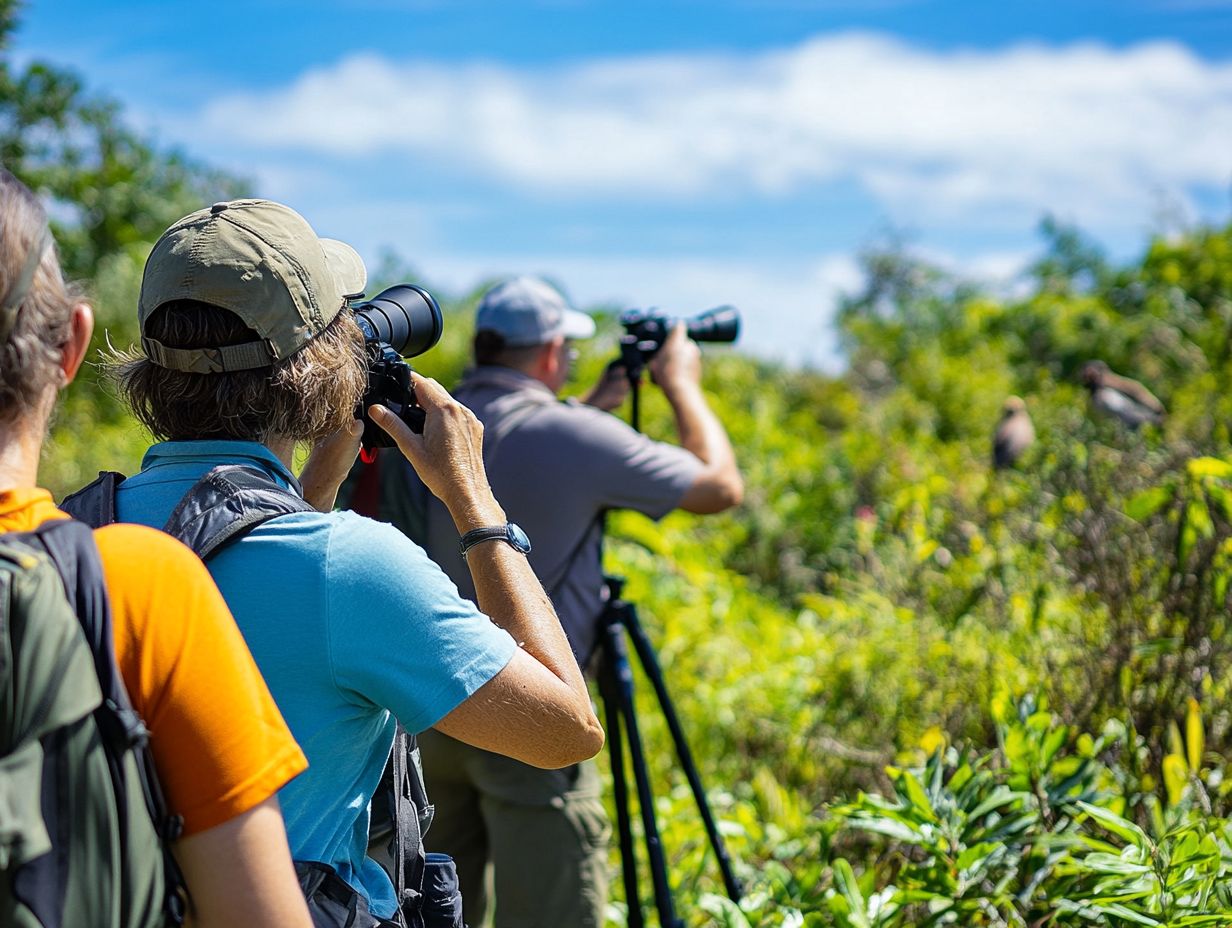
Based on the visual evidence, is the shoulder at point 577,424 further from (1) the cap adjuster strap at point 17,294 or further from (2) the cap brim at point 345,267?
(1) the cap adjuster strap at point 17,294

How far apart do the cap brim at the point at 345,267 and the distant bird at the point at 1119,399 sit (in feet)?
21.8

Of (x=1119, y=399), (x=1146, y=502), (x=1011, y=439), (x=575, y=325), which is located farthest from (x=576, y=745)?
(x=1119, y=399)

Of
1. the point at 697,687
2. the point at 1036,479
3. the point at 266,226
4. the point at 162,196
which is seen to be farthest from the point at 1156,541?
the point at 162,196

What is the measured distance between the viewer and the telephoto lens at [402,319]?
1.73 m

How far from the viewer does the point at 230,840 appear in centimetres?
102

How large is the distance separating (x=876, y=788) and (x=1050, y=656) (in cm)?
62

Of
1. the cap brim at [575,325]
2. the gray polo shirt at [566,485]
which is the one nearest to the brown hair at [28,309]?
the gray polo shirt at [566,485]

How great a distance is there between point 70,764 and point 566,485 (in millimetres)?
1727

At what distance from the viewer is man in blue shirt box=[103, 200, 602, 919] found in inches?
49.8

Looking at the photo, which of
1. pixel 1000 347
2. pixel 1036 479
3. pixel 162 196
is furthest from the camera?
pixel 162 196

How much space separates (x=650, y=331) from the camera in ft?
10.1

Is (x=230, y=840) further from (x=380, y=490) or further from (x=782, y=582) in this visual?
(x=782, y=582)

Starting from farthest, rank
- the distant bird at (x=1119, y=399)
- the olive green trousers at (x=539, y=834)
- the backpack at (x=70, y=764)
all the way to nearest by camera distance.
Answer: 1. the distant bird at (x=1119, y=399)
2. the olive green trousers at (x=539, y=834)
3. the backpack at (x=70, y=764)

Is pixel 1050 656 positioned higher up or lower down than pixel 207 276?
lower down
